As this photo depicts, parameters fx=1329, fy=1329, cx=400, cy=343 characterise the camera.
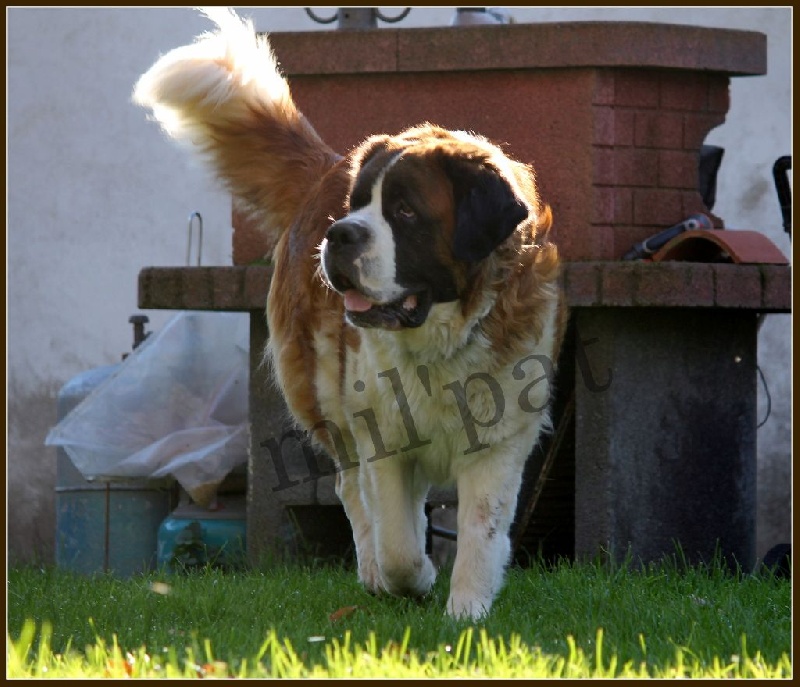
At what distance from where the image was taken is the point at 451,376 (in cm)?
346

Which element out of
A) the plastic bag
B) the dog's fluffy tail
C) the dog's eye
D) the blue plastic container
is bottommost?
the blue plastic container

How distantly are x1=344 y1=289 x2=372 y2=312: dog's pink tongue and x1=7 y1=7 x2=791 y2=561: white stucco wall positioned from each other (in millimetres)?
3569

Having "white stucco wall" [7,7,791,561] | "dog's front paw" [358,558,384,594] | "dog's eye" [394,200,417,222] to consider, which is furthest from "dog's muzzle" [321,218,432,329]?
"white stucco wall" [7,7,791,561]

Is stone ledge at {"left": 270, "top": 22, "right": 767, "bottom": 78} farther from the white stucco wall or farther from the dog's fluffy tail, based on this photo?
the white stucco wall

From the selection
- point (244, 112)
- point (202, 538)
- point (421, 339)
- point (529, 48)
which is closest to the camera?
point (421, 339)

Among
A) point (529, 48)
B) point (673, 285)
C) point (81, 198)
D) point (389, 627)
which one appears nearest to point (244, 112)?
point (529, 48)

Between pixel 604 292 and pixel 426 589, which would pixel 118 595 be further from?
pixel 604 292

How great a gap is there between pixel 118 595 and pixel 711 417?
2.16 metres

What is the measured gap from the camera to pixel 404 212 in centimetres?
326

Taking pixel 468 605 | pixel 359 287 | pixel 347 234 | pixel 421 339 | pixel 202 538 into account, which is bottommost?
pixel 202 538

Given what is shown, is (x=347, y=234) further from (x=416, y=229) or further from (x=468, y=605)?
(x=468, y=605)

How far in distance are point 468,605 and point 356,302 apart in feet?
2.69

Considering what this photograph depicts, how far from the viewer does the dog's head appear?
3.19 meters

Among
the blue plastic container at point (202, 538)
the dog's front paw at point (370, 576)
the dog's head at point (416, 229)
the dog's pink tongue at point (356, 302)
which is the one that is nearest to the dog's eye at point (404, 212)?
the dog's head at point (416, 229)
